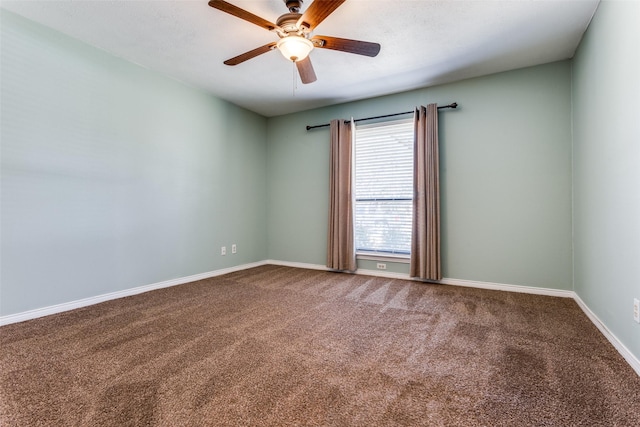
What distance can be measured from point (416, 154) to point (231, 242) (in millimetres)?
2911

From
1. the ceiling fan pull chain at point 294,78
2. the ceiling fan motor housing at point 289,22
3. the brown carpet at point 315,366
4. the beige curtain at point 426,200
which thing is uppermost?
the ceiling fan pull chain at point 294,78

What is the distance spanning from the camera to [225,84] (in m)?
3.69

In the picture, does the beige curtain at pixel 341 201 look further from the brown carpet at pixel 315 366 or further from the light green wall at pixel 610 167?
the light green wall at pixel 610 167

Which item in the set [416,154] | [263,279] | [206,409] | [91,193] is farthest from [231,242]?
[206,409]

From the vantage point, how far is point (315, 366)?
1.67m

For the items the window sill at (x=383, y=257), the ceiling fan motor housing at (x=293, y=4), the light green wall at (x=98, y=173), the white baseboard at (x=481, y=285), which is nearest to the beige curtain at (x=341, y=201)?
the window sill at (x=383, y=257)

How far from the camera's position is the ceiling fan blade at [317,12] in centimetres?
175

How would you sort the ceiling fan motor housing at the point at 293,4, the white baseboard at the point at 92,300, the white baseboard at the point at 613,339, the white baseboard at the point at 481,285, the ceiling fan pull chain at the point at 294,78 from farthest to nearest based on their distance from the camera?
the ceiling fan pull chain at the point at 294,78 < the white baseboard at the point at 481,285 < the white baseboard at the point at 92,300 < the ceiling fan motor housing at the point at 293,4 < the white baseboard at the point at 613,339

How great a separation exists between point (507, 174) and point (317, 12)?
2.75m

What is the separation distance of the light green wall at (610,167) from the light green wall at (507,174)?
28 centimetres

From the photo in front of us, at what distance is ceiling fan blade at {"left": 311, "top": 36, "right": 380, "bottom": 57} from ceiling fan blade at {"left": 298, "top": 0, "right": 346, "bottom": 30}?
0.47 feet

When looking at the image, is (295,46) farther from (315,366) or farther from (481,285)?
(481,285)

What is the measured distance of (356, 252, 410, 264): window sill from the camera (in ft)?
12.7

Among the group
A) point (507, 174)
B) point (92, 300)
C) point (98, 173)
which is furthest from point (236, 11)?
point (507, 174)
